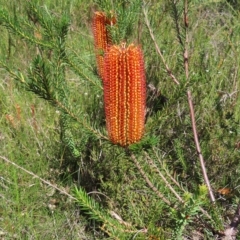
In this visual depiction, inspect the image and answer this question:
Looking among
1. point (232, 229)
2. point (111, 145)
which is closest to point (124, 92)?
point (111, 145)

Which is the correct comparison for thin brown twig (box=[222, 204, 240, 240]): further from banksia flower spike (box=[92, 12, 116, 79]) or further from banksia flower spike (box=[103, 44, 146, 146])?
banksia flower spike (box=[92, 12, 116, 79])

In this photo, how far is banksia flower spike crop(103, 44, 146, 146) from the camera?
1.44 metres

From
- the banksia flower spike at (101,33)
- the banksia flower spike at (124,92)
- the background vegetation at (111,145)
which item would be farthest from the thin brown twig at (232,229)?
the banksia flower spike at (101,33)

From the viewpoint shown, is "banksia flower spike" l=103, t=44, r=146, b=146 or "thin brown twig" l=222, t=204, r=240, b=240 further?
"thin brown twig" l=222, t=204, r=240, b=240

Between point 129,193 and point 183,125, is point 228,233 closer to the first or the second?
point 129,193

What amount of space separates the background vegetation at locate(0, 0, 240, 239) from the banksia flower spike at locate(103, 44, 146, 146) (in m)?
0.08

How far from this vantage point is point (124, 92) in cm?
147

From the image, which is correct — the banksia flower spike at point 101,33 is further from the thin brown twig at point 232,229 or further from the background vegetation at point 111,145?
→ the thin brown twig at point 232,229

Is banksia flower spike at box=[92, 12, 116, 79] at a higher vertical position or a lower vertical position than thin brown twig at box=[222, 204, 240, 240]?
higher

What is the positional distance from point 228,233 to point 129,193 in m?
0.55

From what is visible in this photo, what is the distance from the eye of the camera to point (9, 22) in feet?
6.43

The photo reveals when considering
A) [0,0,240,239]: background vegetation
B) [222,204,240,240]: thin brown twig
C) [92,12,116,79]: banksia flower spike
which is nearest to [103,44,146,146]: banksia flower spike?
[0,0,240,239]: background vegetation

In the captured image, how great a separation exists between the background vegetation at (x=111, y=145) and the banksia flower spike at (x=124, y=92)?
0.25 ft

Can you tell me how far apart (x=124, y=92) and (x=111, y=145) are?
0.31m
